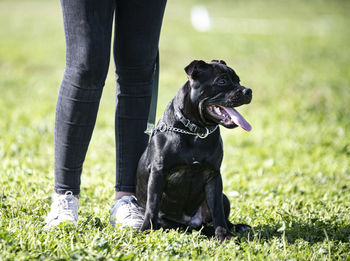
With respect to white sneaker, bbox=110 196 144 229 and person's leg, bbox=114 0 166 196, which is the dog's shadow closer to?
white sneaker, bbox=110 196 144 229

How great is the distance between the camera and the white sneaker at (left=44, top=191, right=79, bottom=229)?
280 cm

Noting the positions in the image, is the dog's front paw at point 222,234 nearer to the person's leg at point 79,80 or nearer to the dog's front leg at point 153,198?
the dog's front leg at point 153,198

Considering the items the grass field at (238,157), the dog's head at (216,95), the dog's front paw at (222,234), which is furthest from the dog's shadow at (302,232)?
the dog's head at (216,95)

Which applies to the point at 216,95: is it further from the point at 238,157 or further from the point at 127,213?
the point at 238,157

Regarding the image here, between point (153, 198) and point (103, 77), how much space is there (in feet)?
2.69

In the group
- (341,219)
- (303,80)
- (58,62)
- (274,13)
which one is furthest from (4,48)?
(274,13)

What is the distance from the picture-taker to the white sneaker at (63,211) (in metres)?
2.80

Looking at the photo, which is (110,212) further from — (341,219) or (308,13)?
(308,13)

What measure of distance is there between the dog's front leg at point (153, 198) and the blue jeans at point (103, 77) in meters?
0.49

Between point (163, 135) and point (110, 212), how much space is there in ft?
2.44

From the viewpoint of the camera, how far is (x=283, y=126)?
22.5 feet

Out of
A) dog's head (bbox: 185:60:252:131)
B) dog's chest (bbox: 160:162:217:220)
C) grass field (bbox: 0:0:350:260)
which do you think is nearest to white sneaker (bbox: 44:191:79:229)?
grass field (bbox: 0:0:350:260)

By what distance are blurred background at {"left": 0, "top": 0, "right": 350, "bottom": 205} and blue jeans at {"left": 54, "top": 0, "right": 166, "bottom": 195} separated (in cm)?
91

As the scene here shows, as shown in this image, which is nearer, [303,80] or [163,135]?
[163,135]
